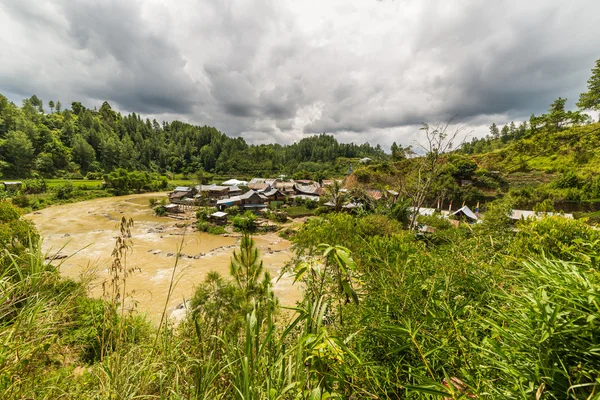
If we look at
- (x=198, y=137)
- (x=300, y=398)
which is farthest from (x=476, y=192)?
(x=198, y=137)

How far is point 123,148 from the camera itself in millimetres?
57844

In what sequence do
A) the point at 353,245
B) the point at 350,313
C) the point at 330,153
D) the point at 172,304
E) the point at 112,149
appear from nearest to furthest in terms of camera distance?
the point at 350,313 → the point at 353,245 → the point at 172,304 → the point at 112,149 → the point at 330,153

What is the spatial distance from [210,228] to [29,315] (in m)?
20.7

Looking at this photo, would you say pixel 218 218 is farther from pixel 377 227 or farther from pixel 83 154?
pixel 83 154

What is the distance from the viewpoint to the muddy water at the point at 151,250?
1047cm

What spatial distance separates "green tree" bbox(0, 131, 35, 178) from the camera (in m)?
39.8

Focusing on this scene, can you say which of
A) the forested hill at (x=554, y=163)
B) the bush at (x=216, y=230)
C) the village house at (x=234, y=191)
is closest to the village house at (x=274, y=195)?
the village house at (x=234, y=191)

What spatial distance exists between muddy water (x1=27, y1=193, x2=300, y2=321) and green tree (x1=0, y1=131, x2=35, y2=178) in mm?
24723

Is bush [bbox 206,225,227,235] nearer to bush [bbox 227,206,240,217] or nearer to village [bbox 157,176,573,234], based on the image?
village [bbox 157,176,573,234]

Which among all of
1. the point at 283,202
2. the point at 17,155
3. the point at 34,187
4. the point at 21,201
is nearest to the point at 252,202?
the point at 283,202

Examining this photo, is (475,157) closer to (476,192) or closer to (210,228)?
(476,192)

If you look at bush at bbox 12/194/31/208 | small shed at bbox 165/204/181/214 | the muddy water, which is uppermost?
bush at bbox 12/194/31/208

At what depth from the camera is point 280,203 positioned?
3058cm

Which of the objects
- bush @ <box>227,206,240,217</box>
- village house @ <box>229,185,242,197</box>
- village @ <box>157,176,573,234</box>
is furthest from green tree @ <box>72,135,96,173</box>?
bush @ <box>227,206,240,217</box>
